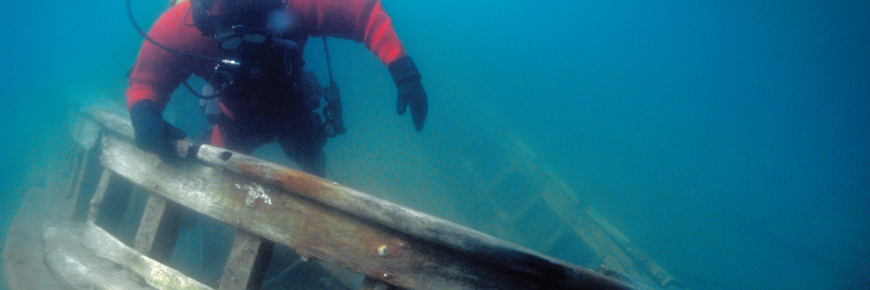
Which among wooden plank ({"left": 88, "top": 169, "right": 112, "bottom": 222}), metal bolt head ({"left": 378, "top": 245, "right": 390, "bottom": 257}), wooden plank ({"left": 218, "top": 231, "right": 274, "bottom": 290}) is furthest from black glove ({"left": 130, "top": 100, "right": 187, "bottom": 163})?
metal bolt head ({"left": 378, "top": 245, "right": 390, "bottom": 257})

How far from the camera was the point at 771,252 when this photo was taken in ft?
85.8

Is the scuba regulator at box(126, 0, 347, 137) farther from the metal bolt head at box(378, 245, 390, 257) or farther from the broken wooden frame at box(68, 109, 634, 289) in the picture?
the metal bolt head at box(378, 245, 390, 257)

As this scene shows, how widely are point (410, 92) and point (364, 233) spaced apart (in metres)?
1.03

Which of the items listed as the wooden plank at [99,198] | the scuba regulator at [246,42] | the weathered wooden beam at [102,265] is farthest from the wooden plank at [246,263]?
the wooden plank at [99,198]

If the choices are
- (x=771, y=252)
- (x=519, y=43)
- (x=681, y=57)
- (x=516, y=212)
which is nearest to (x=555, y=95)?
(x=519, y=43)

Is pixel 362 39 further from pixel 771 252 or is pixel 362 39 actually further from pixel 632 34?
pixel 632 34

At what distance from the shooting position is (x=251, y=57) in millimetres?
2139

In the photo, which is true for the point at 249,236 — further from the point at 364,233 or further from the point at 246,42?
the point at 246,42

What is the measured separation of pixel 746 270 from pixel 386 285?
3171 centimetres

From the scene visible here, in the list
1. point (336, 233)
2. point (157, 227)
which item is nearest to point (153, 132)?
point (157, 227)

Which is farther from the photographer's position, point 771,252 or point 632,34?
point 632,34

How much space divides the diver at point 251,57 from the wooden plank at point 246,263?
24.2 inches

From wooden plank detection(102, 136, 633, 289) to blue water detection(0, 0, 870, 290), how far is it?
4.14 metres

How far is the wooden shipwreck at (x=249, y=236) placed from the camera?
116 cm
